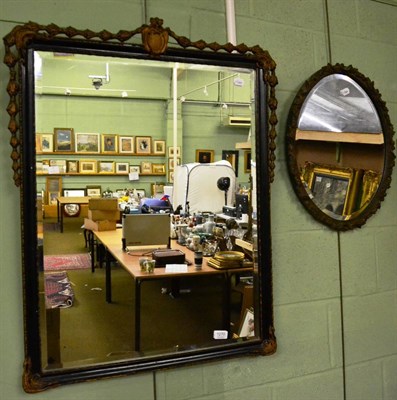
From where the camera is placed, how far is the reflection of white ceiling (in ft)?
5.10

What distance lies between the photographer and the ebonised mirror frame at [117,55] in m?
1.19

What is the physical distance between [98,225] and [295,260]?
28.5 inches

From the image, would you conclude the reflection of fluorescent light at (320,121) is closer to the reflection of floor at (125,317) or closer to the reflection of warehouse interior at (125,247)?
the reflection of warehouse interior at (125,247)

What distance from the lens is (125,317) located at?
1423 mm

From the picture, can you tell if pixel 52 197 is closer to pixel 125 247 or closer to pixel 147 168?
pixel 125 247

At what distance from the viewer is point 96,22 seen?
130cm

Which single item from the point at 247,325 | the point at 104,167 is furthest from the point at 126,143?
the point at 247,325

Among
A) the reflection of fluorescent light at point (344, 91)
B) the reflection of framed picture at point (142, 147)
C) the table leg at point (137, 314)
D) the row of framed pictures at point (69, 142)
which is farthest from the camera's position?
the reflection of framed picture at point (142, 147)

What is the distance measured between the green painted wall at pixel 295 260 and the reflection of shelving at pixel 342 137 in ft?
0.27

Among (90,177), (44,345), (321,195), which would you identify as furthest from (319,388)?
(90,177)

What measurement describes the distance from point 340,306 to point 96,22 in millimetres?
1305

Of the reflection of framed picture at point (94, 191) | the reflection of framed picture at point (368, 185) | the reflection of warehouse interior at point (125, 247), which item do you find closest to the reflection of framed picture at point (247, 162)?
the reflection of warehouse interior at point (125, 247)

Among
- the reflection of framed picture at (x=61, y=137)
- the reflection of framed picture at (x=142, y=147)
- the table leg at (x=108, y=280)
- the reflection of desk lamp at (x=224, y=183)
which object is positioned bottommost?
the table leg at (x=108, y=280)

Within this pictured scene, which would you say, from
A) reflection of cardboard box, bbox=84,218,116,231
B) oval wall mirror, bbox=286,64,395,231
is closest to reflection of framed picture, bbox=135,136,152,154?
reflection of cardboard box, bbox=84,218,116,231
